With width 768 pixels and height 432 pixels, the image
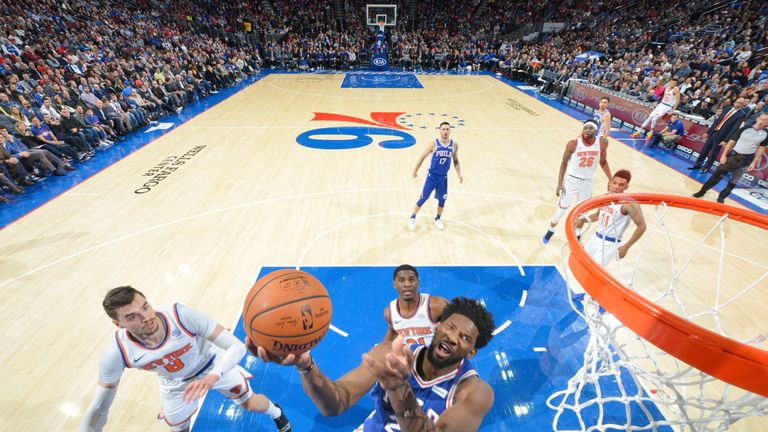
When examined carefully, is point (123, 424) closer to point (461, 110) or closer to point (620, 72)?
point (461, 110)

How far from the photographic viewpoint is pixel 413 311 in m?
2.91

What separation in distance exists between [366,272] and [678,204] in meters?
3.44

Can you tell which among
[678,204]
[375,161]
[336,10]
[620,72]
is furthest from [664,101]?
[336,10]

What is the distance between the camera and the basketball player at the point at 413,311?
9.31 ft

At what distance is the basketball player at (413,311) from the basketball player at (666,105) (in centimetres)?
1077

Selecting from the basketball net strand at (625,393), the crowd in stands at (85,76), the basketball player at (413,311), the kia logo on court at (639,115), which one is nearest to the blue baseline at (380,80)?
the crowd in stands at (85,76)

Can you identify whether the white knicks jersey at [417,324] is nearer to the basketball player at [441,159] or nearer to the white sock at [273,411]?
the white sock at [273,411]

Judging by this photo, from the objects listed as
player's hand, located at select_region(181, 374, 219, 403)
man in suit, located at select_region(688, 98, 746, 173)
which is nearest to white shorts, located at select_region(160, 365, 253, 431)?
player's hand, located at select_region(181, 374, 219, 403)

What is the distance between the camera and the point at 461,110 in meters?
13.6

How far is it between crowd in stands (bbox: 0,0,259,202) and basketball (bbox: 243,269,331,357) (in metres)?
7.73

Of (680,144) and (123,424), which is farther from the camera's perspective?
(680,144)

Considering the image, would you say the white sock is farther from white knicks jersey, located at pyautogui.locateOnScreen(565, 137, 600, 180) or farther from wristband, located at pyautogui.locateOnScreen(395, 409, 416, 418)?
white knicks jersey, located at pyautogui.locateOnScreen(565, 137, 600, 180)

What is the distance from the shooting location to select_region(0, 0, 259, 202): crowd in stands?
7.82m

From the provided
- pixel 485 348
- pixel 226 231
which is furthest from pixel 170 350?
pixel 226 231
